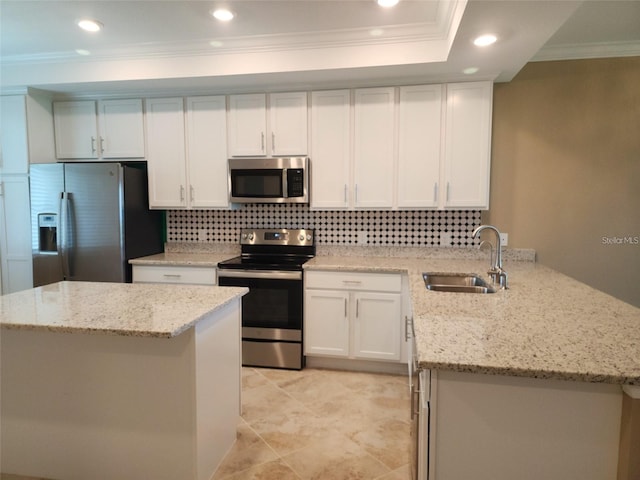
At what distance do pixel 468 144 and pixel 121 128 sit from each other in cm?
298

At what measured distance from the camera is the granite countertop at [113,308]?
1.32 m

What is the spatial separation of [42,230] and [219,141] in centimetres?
168

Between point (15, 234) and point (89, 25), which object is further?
point (15, 234)

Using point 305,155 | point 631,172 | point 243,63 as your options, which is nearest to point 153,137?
point 243,63

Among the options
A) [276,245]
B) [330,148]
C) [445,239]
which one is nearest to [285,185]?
[330,148]

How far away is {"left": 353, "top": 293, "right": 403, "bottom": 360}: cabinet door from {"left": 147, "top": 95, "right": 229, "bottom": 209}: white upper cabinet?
149cm

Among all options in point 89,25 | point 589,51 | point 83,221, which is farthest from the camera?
point 83,221

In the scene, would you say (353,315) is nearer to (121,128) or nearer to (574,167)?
(574,167)

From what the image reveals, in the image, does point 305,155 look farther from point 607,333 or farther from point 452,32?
point 607,333

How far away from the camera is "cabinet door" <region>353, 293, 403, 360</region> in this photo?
107 inches

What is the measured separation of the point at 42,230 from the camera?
3049mm

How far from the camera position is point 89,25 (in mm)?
2412

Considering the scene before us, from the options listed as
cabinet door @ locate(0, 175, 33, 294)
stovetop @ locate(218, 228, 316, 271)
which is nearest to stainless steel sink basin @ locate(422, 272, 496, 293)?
stovetop @ locate(218, 228, 316, 271)

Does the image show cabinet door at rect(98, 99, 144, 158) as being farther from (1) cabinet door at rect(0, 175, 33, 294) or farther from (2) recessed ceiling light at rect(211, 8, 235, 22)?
(2) recessed ceiling light at rect(211, 8, 235, 22)
